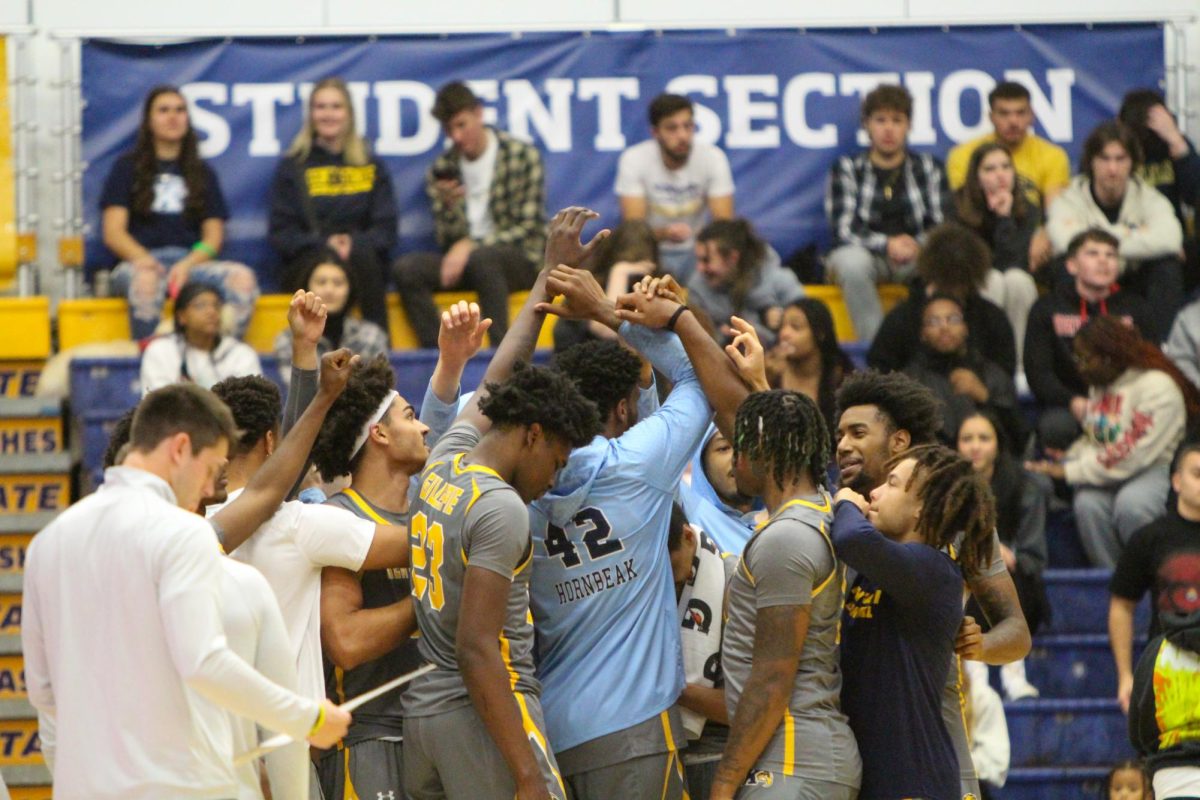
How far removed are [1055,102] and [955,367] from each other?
2.91 metres

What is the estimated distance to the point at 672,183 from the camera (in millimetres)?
10836

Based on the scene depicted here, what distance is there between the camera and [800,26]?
11.4 meters

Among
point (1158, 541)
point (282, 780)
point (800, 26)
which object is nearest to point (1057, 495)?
point (1158, 541)

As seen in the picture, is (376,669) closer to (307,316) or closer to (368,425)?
(368,425)

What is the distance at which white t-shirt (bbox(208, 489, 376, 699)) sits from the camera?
489 cm

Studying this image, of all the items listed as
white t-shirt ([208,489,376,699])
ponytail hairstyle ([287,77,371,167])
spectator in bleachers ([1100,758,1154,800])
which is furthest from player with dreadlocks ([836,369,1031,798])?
ponytail hairstyle ([287,77,371,167])

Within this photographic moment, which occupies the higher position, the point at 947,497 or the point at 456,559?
the point at 947,497

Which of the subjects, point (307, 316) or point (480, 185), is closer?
point (307, 316)

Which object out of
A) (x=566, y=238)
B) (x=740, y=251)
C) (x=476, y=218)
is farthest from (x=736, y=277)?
(x=566, y=238)

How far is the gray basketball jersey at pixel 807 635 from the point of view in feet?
15.3

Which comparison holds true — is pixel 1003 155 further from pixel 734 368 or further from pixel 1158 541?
pixel 734 368

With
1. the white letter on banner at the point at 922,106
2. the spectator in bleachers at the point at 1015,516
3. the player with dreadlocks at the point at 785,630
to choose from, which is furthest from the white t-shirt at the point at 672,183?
the player with dreadlocks at the point at 785,630

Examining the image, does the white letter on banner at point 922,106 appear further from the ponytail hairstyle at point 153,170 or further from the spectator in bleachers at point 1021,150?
the ponytail hairstyle at point 153,170

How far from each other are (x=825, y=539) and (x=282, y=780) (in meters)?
1.54
